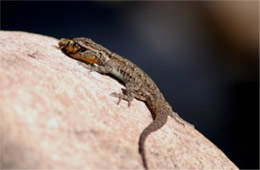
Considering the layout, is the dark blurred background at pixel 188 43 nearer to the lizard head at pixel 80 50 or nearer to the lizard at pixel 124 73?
the lizard at pixel 124 73

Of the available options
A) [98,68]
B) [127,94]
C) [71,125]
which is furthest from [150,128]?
[98,68]

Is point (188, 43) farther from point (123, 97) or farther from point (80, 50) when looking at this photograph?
point (123, 97)

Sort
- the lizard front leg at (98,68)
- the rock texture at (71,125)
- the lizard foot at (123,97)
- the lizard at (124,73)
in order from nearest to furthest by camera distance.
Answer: the rock texture at (71,125)
the lizard foot at (123,97)
the lizard at (124,73)
the lizard front leg at (98,68)

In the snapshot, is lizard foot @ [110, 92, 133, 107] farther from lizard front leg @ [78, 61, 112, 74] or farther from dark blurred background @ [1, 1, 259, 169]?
dark blurred background @ [1, 1, 259, 169]

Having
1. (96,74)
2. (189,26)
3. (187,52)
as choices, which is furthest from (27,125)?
(189,26)

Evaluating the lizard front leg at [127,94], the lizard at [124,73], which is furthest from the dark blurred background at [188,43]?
the lizard front leg at [127,94]

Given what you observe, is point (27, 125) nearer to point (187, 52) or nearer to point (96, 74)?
point (96, 74)
